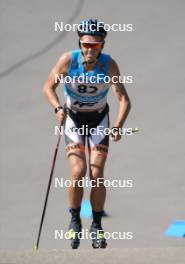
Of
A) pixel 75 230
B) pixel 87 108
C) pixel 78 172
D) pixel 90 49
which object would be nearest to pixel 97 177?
pixel 78 172

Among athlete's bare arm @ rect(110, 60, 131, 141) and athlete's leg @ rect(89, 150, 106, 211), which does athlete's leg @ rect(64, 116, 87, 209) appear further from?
athlete's bare arm @ rect(110, 60, 131, 141)

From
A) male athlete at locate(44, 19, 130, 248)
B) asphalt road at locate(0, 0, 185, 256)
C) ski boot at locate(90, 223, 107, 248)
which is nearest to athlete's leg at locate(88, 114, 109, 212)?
male athlete at locate(44, 19, 130, 248)

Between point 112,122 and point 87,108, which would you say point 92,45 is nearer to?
point 87,108

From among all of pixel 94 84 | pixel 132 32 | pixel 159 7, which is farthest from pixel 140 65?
pixel 94 84

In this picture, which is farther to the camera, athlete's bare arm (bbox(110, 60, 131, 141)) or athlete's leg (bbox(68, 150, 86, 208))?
athlete's bare arm (bbox(110, 60, 131, 141))

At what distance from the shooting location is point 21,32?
51.4ft

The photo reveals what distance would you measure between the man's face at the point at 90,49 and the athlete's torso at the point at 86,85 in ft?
0.33

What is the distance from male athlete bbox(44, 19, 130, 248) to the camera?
25.8 ft

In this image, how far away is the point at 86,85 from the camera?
8055 mm

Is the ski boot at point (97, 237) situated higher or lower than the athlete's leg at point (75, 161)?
lower

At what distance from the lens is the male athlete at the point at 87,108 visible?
7875 millimetres

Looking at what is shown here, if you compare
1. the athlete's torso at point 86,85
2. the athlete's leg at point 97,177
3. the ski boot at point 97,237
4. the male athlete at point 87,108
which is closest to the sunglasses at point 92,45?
the male athlete at point 87,108

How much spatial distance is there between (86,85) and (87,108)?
0.30m

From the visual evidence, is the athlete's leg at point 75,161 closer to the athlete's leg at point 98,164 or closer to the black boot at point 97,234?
the athlete's leg at point 98,164
